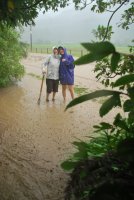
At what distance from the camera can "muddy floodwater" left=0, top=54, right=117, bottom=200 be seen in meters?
4.89

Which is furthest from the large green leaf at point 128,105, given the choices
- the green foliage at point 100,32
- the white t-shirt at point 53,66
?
the white t-shirt at point 53,66

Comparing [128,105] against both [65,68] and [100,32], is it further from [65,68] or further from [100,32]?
[65,68]

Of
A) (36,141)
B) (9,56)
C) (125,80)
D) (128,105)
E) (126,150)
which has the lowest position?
(36,141)

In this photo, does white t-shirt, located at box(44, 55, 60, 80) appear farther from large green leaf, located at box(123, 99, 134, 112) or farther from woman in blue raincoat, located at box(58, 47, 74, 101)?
large green leaf, located at box(123, 99, 134, 112)

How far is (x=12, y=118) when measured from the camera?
937 cm

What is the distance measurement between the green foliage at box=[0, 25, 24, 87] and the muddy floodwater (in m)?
0.99

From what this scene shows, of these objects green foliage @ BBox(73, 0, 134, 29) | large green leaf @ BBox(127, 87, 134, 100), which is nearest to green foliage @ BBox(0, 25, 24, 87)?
green foliage @ BBox(73, 0, 134, 29)

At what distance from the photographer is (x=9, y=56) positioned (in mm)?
13984

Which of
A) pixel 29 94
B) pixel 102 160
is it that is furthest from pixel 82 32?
pixel 102 160

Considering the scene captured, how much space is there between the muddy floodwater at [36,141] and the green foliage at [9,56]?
0.99 m

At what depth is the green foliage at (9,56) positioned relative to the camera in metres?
13.5

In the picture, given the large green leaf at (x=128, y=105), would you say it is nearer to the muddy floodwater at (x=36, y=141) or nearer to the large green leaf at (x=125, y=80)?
the large green leaf at (x=125, y=80)

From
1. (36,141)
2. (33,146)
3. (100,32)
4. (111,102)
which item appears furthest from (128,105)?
(36,141)

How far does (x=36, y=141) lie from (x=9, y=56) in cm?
765
